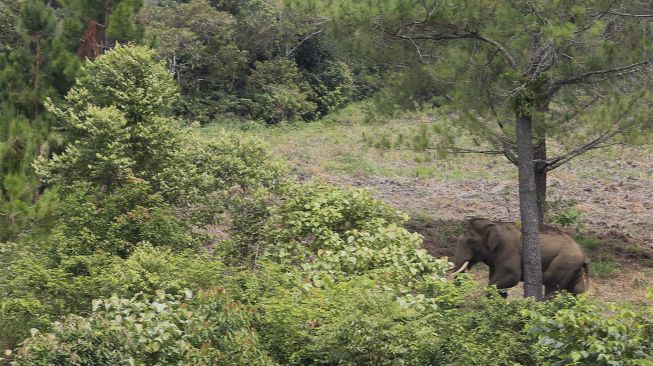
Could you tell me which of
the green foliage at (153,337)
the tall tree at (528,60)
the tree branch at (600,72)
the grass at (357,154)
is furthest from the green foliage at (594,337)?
the grass at (357,154)

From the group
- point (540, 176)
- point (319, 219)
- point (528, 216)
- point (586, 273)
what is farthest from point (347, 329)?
point (540, 176)

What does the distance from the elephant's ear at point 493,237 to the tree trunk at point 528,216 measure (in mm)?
945

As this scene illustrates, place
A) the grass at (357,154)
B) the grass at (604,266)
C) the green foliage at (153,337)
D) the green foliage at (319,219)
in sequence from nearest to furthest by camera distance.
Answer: the green foliage at (153,337) → the green foliage at (319,219) → the grass at (604,266) → the grass at (357,154)

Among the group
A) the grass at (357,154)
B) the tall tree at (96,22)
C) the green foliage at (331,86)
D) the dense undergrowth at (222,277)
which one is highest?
the tall tree at (96,22)

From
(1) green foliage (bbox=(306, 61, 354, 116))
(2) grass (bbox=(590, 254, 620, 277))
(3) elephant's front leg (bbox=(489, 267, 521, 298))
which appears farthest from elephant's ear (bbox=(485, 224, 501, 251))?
(1) green foliage (bbox=(306, 61, 354, 116))

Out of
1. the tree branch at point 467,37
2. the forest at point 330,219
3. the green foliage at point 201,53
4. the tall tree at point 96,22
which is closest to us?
the forest at point 330,219

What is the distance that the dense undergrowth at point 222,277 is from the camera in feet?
23.7

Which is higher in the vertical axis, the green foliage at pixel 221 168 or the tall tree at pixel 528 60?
the tall tree at pixel 528 60

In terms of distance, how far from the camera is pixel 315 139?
89.5 feet

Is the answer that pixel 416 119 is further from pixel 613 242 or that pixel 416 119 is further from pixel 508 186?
pixel 613 242

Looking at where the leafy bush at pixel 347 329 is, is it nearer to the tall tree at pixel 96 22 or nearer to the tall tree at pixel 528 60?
the tall tree at pixel 528 60

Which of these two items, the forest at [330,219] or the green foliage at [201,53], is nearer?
the forest at [330,219]

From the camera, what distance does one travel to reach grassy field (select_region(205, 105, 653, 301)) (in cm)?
1573

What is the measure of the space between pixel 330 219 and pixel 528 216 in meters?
2.68
